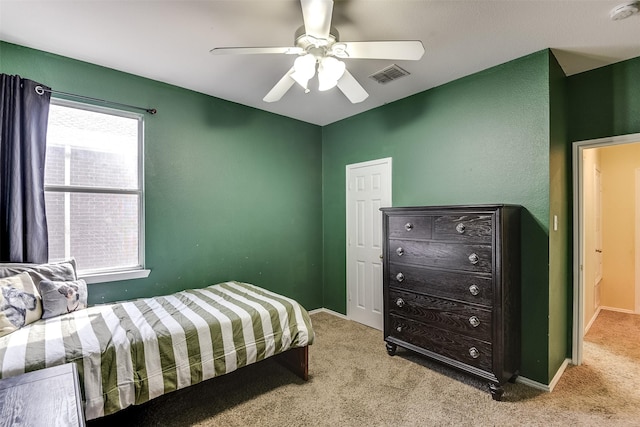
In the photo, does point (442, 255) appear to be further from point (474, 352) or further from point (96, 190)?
point (96, 190)

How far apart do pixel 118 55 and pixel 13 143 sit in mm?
989

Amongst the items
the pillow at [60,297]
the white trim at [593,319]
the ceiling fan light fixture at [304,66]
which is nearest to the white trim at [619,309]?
the white trim at [593,319]

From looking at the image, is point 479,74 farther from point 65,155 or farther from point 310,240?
point 65,155

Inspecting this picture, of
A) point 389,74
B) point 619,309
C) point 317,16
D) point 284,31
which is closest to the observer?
point 317,16

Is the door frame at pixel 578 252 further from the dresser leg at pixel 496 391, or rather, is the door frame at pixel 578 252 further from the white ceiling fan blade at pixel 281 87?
the white ceiling fan blade at pixel 281 87

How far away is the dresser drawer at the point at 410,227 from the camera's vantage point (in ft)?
8.45

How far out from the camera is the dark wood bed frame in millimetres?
2426

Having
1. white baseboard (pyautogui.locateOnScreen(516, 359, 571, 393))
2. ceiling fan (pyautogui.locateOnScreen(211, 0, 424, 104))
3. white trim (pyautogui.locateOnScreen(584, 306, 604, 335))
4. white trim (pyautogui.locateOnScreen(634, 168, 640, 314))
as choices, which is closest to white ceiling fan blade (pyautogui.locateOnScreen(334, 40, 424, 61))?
ceiling fan (pyautogui.locateOnScreen(211, 0, 424, 104))

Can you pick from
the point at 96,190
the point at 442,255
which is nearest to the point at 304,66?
the point at 442,255

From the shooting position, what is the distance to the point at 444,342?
247cm

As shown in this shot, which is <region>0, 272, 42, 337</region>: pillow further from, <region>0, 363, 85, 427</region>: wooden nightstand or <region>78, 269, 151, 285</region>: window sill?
<region>0, 363, 85, 427</region>: wooden nightstand

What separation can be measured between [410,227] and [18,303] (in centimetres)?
283

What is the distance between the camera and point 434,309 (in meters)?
2.53

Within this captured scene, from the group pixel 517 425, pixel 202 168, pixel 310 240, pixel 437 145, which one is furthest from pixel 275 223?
pixel 517 425
